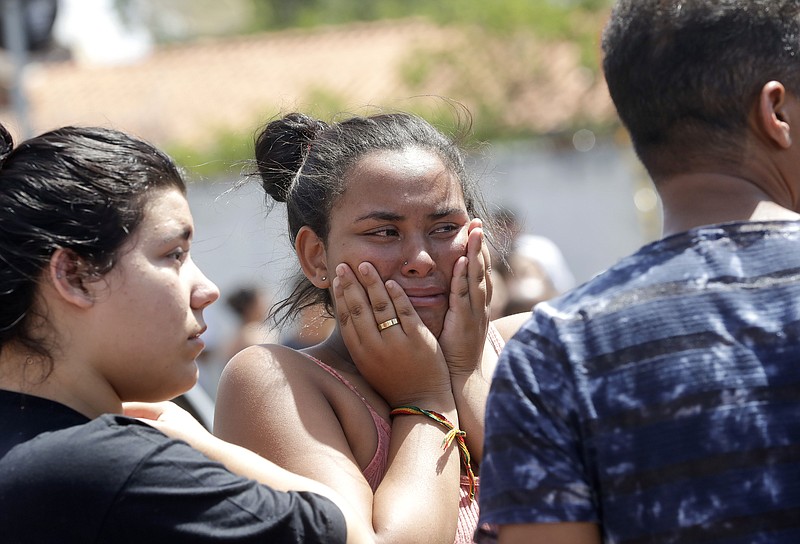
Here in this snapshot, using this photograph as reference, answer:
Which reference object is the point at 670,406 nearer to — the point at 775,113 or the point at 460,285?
the point at 775,113

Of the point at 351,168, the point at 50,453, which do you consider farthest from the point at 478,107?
the point at 50,453

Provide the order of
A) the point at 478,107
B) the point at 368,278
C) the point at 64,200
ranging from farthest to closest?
the point at 478,107
the point at 368,278
the point at 64,200

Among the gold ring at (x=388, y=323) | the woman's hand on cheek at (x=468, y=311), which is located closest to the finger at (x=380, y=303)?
the gold ring at (x=388, y=323)

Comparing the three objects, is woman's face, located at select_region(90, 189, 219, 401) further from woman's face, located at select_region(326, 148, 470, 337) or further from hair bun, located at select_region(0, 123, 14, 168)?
woman's face, located at select_region(326, 148, 470, 337)

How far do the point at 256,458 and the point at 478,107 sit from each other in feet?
51.0

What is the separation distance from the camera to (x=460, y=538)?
8.43ft

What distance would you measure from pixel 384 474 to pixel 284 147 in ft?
3.38

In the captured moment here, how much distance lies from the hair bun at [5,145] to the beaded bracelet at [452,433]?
3.53ft

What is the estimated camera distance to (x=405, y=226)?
9.26ft

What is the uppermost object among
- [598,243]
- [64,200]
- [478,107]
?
[64,200]

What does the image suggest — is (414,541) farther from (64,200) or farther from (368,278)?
(64,200)

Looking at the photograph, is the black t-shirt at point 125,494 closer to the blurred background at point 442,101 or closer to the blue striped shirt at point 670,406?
the blue striped shirt at point 670,406

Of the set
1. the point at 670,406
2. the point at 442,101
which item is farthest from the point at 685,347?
the point at 442,101

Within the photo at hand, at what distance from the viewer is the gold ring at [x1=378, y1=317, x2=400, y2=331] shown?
2.73 m
